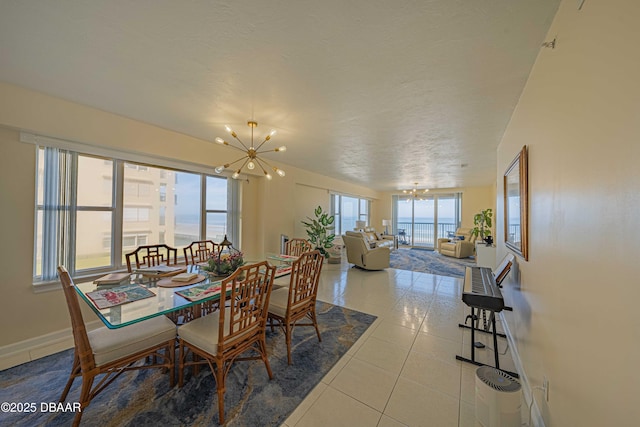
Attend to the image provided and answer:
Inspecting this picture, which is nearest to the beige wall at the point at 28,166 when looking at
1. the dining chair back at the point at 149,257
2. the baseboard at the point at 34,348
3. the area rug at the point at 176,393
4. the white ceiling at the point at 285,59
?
the baseboard at the point at 34,348

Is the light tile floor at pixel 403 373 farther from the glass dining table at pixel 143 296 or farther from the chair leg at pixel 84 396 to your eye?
the chair leg at pixel 84 396

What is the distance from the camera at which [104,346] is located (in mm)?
1459

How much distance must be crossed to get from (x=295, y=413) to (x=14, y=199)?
10.8 ft

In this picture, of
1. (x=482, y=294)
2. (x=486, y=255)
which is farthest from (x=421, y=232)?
(x=482, y=294)

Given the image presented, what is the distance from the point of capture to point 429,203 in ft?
30.5

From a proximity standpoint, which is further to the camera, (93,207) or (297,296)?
(93,207)

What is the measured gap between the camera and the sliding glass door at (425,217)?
8.88 metres

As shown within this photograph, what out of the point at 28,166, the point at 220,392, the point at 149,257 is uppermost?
the point at 28,166

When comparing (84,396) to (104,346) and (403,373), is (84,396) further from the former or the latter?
(403,373)

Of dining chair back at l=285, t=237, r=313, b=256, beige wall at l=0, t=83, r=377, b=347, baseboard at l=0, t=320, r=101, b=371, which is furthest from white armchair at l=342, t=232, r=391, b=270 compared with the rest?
baseboard at l=0, t=320, r=101, b=371

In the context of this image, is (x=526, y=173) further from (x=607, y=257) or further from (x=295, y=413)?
(x=295, y=413)

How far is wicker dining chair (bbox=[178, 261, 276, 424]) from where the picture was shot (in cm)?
154

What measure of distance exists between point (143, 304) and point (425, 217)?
9742mm

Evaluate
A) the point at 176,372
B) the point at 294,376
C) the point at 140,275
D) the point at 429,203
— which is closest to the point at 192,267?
the point at 140,275
